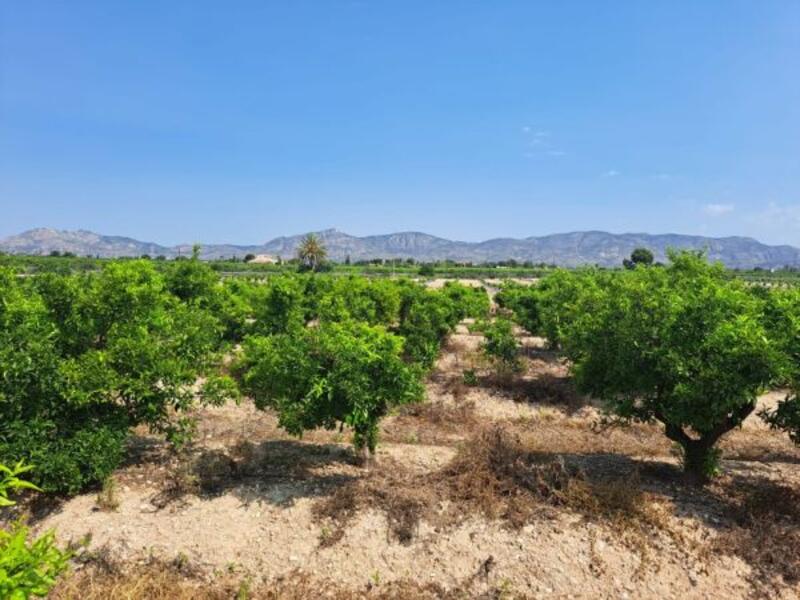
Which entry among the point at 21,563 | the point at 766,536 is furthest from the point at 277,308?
the point at 21,563

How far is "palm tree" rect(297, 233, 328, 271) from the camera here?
325 ft

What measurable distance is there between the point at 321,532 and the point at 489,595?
333cm

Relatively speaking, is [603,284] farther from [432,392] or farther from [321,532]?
[321,532]

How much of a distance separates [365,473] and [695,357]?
766 centimetres

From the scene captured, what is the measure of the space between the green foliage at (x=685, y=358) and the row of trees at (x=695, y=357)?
20 mm

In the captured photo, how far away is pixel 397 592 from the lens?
27.6ft

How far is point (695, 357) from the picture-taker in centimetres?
1021

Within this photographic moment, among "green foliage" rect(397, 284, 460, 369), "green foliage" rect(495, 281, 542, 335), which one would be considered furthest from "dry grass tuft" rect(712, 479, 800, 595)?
"green foliage" rect(495, 281, 542, 335)

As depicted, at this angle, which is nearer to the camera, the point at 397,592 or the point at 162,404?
the point at 397,592

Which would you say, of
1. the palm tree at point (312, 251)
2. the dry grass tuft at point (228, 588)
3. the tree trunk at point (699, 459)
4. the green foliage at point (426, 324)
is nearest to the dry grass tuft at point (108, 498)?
the dry grass tuft at point (228, 588)

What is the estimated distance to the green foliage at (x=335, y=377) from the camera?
10.5 m

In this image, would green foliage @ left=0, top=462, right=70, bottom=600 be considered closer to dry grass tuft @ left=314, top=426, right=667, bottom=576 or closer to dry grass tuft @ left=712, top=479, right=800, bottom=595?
dry grass tuft @ left=314, top=426, right=667, bottom=576

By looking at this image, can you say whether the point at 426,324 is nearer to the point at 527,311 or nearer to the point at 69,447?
the point at 527,311

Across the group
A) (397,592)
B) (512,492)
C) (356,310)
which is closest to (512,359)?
(356,310)
